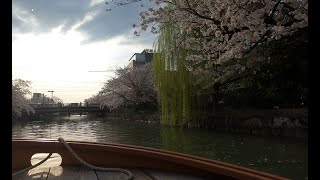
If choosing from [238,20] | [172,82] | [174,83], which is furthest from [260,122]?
[238,20]

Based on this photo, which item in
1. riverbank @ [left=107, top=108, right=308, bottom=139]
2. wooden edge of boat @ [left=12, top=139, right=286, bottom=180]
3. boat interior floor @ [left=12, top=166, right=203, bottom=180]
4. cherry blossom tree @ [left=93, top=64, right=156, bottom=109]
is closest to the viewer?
boat interior floor @ [left=12, top=166, right=203, bottom=180]

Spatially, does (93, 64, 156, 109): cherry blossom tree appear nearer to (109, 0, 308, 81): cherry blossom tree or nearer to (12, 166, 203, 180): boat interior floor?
(109, 0, 308, 81): cherry blossom tree

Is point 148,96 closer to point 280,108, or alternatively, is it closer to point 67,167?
point 280,108

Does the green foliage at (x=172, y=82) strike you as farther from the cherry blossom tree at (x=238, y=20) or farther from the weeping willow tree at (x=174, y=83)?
the cherry blossom tree at (x=238, y=20)

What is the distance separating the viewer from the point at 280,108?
1745 centimetres

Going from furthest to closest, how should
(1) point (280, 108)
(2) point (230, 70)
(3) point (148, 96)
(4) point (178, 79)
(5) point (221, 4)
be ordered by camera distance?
1. (3) point (148, 96)
2. (4) point (178, 79)
3. (1) point (280, 108)
4. (2) point (230, 70)
5. (5) point (221, 4)

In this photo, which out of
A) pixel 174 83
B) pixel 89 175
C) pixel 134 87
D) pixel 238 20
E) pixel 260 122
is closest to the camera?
pixel 89 175

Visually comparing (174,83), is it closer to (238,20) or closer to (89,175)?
(238,20)

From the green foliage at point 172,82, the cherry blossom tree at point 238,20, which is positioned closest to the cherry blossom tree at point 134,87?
the green foliage at point 172,82

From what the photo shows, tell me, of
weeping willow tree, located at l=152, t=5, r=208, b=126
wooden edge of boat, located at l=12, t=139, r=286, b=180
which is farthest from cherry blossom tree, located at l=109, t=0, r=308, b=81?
weeping willow tree, located at l=152, t=5, r=208, b=126

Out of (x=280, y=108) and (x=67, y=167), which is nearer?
(x=67, y=167)

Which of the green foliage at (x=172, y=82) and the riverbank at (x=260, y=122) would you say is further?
the green foliage at (x=172, y=82)
